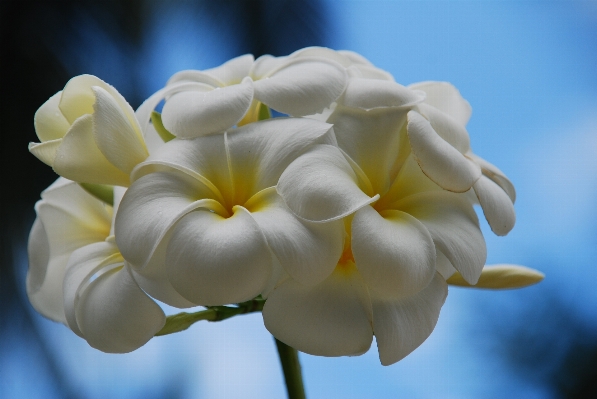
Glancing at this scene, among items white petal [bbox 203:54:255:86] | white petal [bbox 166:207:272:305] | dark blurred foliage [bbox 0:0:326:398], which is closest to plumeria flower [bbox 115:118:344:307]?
white petal [bbox 166:207:272:305]

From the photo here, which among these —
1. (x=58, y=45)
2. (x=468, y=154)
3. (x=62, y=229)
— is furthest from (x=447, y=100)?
(x=58, y=45)

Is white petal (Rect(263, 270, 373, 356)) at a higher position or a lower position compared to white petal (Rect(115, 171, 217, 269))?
lower

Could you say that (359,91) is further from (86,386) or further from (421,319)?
(86,386)

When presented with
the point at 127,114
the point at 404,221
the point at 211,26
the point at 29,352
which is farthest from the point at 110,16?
the point at 404,221

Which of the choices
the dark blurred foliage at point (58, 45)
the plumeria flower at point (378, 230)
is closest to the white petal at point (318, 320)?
the plumeria flower at point (378, 230)

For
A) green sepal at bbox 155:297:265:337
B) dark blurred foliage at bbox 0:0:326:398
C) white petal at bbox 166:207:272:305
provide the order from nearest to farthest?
1. white petal at bbox 166:207:272:305
2. green sepal at bbox 155:297:265:337
3. dark blurred foliage at bbox 0:0:326:398

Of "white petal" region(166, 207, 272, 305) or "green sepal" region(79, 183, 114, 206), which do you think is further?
"green sepal" region(79, 183, 114, 206)

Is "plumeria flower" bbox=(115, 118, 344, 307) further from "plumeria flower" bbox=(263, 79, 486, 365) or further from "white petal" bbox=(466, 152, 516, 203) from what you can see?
"white petal" bbox=(466, 152, 516, 203)
